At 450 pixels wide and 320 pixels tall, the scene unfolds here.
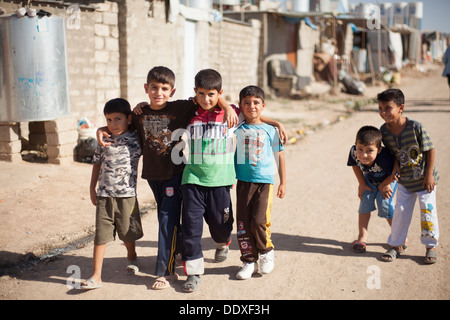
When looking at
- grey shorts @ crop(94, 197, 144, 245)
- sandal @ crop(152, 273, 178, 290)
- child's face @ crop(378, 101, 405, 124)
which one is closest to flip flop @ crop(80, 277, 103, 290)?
grey shorts @ crop(94, 197, 144, 245)

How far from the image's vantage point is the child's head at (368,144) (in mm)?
3812

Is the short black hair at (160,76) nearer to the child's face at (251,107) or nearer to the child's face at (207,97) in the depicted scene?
the child's face at (207,97)

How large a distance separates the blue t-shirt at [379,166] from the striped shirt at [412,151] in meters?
0.08

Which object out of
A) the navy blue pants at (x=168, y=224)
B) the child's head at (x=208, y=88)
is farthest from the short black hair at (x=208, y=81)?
the navy blue pants at (x=168, y=224)

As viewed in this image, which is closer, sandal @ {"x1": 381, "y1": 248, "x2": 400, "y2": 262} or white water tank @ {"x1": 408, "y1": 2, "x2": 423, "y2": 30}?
sandal @ {"x1": 381, "y1": 248, "x2": 400, "y2": 262}

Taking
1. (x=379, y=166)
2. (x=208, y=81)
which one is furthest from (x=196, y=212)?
(x=379, y=166)

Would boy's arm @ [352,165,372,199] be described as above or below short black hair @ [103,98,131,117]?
below

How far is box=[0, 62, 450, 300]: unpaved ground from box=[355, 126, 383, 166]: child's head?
0.84m

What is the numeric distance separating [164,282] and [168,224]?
0.41m

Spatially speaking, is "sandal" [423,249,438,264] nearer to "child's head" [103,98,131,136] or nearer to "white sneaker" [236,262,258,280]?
"white sneaker" [236,262,258,280]

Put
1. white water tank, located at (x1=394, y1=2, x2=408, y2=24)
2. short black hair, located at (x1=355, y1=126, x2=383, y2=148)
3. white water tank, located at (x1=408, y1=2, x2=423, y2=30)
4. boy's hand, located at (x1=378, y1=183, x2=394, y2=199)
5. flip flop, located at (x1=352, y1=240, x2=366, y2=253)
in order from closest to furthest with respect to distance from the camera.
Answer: short black hair, located at (x1=355, y1=126, x2=383, y2=148) < boy's hand, located at (x1=378, y1=183, x2=394, y2=199) < flip flop, located at (x1=352, y1=240, x2=366, y2=253) < white water tank, located at (x1=408, y1=2, x2=423, y2=30) < white water tank, located at (x1=394, y1=2, x2=408, y2=24)

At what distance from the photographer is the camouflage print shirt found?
3369 mm

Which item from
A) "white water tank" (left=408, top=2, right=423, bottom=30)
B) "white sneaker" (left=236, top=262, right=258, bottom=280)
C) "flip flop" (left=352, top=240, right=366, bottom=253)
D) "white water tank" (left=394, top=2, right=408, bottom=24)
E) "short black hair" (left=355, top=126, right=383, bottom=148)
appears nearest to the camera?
"white sneaker" (left=236, top=262, right=258, bottom=280)

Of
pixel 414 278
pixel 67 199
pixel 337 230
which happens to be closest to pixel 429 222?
pixel 414 278
